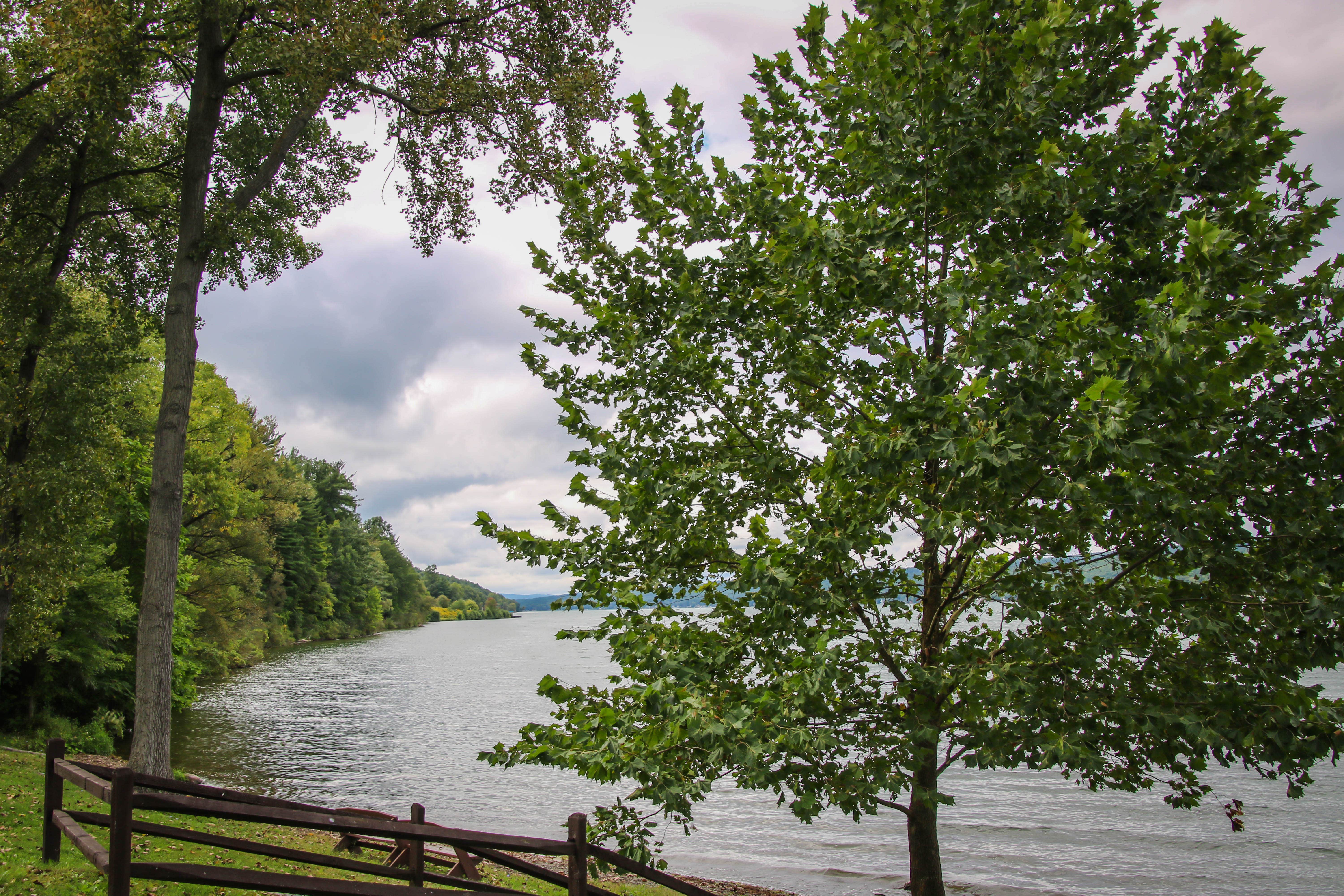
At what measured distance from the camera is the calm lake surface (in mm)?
16594

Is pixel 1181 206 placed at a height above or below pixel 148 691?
above

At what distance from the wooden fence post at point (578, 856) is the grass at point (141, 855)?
1341 millimetres

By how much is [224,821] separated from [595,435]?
12493 mm

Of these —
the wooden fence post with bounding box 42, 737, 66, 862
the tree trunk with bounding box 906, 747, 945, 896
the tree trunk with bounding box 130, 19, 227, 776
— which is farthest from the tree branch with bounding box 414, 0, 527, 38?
the tree trunk with bounding box 906, 747, 945, 896

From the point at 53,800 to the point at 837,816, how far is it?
19393 mm

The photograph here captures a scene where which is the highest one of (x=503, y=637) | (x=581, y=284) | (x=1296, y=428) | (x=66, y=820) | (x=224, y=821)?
(x=581, y=284)

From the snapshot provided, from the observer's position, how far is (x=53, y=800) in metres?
7.43

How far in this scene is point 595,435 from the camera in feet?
18.5

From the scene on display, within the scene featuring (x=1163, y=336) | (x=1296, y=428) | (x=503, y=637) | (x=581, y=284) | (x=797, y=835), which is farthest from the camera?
(x=503, y=637)

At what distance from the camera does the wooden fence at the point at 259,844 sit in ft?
17.6

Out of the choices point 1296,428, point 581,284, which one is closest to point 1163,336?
point 1296,428

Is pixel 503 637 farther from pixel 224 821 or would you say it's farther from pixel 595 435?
pixel 595 435

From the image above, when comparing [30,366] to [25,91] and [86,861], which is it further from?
[86,861]

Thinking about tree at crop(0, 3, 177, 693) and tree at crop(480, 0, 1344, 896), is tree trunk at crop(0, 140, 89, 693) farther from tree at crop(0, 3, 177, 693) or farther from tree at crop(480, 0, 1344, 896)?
tree at crop(480, 0, 1344, 896)
